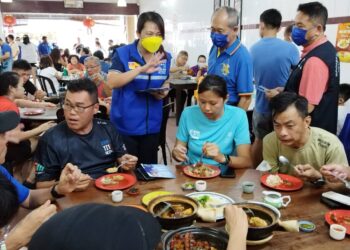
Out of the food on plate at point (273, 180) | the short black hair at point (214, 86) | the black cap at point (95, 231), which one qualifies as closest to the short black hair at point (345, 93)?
the short black hair at point (214, 86)

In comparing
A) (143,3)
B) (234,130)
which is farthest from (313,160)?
(143,3)

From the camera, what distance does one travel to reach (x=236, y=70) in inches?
103

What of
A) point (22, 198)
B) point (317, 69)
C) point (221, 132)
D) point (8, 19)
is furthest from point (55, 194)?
point (8, 19)

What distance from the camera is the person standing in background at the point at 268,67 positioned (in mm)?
3252

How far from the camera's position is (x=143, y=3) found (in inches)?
474

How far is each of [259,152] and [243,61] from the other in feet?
3.83

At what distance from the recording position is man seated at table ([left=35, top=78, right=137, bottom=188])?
1.96m

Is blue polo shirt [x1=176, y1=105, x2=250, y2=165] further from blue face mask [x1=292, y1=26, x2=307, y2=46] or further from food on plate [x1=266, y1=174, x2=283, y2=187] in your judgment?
blue face mask [x1=292, y1=26, x2=307, y2=46]

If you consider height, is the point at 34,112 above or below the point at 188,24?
below

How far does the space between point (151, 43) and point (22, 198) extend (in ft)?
4.60

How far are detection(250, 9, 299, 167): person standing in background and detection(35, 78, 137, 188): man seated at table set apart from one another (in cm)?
169

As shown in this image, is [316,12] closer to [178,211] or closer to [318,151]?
[318,151]

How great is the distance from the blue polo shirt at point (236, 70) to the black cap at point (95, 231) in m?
2.09

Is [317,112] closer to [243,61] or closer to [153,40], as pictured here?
[243,61]
